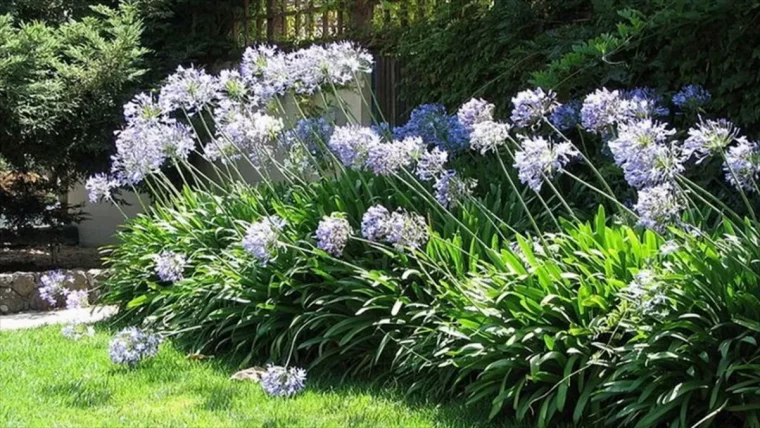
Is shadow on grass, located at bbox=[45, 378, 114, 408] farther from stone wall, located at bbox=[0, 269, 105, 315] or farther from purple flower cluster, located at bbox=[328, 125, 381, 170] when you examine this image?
stone wall, located at bbox=[0, 269, 105, 315]

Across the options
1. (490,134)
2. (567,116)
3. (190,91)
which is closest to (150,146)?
(190,91)

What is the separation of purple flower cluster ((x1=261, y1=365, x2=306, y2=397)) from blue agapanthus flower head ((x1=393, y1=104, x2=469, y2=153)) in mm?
1939

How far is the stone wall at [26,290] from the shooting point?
7.01m

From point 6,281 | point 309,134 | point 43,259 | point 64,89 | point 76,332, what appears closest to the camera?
point 76,332

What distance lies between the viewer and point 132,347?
4.36 meters

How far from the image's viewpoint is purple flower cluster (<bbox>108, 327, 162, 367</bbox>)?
4.30 metres

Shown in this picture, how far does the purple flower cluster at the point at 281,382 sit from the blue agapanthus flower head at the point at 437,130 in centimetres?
194

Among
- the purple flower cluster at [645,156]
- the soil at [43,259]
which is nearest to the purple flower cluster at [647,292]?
the purple flower cluster at [645,156]

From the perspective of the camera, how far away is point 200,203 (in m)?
5.99

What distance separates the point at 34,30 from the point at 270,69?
127 inches

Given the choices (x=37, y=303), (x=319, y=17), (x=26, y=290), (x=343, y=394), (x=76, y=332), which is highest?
(x=319, y=17)

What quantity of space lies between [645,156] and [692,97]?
165cm

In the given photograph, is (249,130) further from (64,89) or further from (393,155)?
(64,89)

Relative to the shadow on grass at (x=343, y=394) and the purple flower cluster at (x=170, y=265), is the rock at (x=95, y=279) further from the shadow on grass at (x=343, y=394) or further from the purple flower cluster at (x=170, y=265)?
the shadow on grass at (x=343, y=394)
